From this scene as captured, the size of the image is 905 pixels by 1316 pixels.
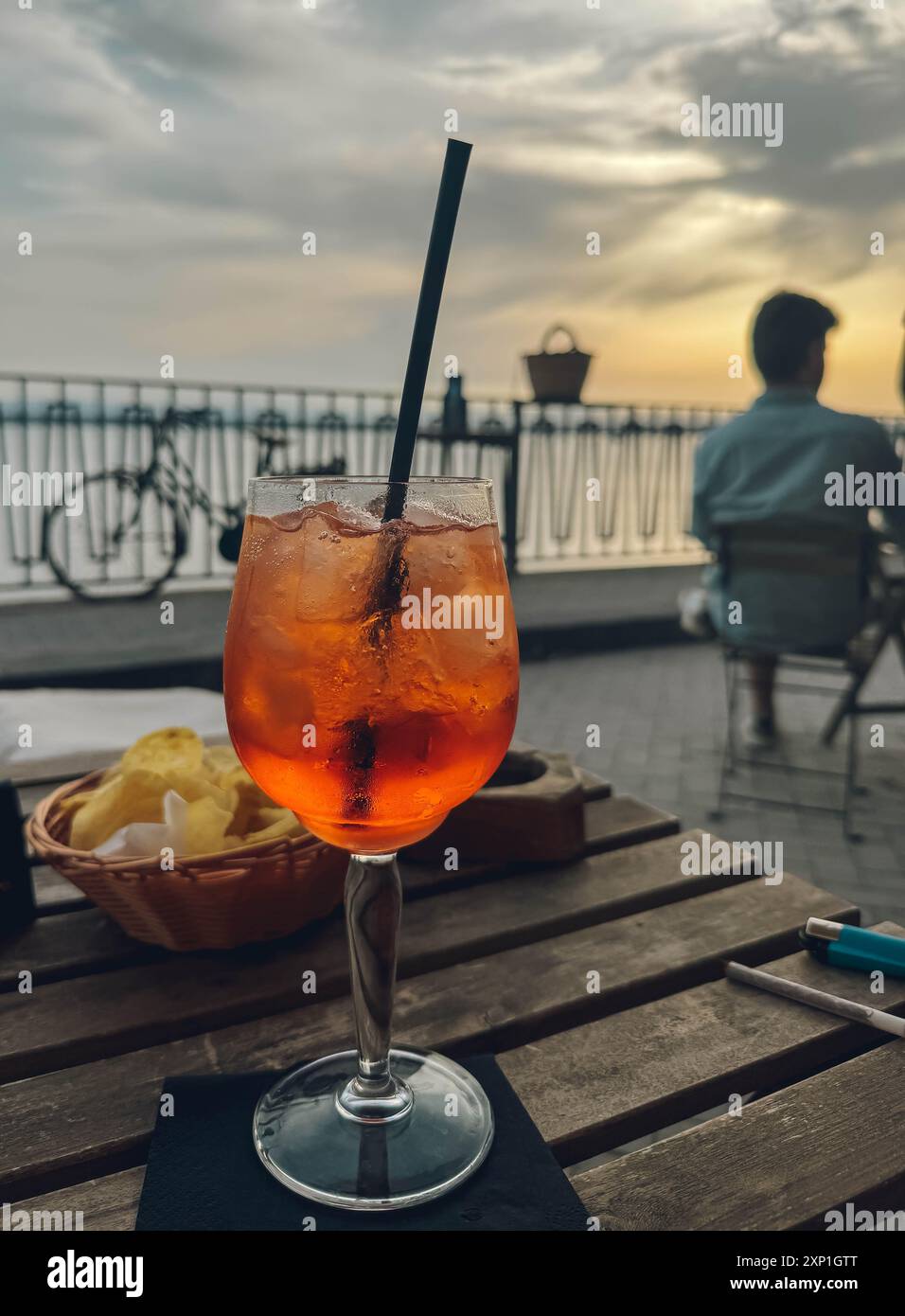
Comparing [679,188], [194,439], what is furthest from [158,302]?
[679,188]

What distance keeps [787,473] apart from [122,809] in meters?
4.09

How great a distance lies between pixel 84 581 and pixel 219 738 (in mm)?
6727

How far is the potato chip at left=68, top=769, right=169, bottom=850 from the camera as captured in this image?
45.6 inches

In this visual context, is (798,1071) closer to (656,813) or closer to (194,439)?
(656,813)

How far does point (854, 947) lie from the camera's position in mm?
1116

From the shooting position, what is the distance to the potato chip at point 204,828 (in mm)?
1109

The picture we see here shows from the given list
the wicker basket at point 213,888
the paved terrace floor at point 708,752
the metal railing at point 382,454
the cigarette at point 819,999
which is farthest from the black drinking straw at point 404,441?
the metal railing at point 382,454

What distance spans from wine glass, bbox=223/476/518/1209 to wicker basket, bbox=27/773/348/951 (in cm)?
19

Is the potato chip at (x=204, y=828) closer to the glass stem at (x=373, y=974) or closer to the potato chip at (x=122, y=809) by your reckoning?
the potato chip at (x=122, y=809)

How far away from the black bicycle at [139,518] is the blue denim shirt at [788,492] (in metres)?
3.84

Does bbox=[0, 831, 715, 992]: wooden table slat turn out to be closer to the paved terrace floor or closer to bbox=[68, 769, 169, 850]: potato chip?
bbox=[68, 769, 169, 850]: potato chip

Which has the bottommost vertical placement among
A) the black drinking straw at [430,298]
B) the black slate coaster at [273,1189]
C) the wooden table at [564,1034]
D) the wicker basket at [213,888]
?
the black slate coaster at [273,1189]

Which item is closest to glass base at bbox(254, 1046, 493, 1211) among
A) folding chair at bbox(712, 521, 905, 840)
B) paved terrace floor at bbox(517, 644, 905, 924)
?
paved terrace floor at bbox(517, 644, 905, 924)

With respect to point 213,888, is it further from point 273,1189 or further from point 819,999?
point 819,999
